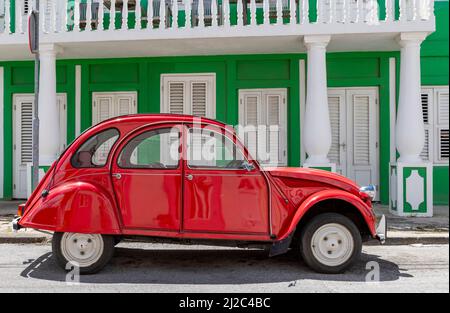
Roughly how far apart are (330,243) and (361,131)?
6489 mm

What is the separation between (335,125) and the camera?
11.3 metres

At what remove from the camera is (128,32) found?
381 inches

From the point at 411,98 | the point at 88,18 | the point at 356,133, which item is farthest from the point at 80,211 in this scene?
the point at 356,133

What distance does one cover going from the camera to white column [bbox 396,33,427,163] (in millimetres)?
9266

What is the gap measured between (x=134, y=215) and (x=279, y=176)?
178 centimetres

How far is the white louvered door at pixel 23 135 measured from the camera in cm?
1180

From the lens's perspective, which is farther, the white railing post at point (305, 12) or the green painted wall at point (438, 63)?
the green painted wall at point (438, 63)

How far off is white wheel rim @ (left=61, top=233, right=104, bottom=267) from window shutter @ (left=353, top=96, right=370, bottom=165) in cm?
763

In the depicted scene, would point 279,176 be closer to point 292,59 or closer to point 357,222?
point 357,222

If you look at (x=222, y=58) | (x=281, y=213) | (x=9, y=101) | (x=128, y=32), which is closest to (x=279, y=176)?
(x=281, y=213)

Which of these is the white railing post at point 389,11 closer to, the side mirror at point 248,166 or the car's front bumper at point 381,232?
the car's front bumper at point 381,232

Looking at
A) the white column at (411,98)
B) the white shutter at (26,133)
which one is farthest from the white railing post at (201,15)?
the white shutter at (26,133)

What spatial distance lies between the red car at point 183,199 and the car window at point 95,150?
12mm

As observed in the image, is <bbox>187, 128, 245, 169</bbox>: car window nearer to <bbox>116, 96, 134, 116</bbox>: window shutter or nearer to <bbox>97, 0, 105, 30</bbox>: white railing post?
<bbox>97, 0, 105, 30</bbox>: white railing post
